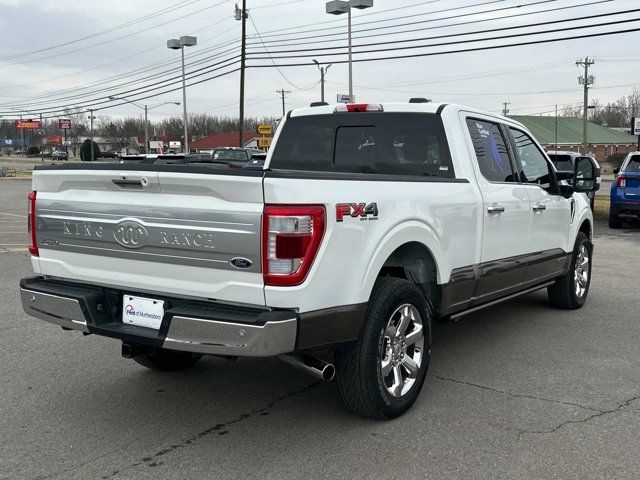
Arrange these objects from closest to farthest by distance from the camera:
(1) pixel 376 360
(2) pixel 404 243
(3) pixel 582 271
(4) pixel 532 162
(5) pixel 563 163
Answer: (1) pixel 376 360, (2) pixel 404 243, (4) pixel 532 162, (3) pixel 582 271, (5) pixel 563 163

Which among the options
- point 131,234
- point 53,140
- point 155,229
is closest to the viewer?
point 155,229

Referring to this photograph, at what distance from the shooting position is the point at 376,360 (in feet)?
11.9

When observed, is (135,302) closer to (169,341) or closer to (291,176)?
(169,341)

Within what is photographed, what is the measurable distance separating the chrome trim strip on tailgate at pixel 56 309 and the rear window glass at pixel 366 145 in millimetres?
2209

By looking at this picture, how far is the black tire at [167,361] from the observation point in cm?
462

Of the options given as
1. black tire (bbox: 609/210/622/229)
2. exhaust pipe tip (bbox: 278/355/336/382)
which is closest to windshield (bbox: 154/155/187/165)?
exhaust pipe tip (bbox: 278/355/336/382)

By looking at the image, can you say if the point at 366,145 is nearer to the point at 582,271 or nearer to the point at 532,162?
the point at 532,162

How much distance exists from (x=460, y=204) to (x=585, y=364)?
1730 millimetres

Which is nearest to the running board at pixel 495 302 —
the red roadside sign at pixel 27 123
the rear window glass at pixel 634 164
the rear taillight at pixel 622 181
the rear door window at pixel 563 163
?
the rear door window at pixel 563 163

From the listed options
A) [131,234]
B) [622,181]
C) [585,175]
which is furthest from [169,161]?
[622,181]

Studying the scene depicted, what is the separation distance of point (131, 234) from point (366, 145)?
2.19m

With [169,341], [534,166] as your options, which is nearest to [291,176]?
[169,341]

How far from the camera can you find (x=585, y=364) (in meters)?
4.94

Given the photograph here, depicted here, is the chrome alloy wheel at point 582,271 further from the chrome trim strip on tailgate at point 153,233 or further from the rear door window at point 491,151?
the chrome trim strip on tailgate at point 153,233
